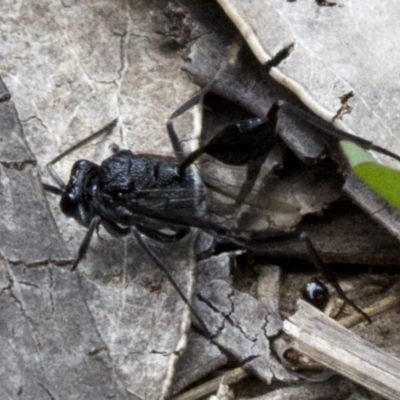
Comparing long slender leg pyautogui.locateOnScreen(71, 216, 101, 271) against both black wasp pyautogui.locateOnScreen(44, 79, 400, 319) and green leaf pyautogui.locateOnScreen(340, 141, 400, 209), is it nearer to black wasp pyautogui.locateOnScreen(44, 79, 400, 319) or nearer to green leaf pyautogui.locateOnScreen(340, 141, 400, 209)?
black wasp pyautogui.locateOnScreen(44, 79, 400, 319)

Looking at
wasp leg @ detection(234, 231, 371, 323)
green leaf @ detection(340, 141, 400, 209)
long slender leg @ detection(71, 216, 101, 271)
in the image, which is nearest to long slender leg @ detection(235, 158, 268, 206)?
wasp leg @ detection(234, 231, 371, 323)

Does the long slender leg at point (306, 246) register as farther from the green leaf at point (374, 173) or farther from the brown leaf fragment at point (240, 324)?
the green leaf at point (374, 173)

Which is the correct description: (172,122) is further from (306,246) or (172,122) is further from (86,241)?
(306,246)

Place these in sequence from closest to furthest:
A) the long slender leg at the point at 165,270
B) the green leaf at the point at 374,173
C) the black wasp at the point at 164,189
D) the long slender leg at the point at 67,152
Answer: the green leaf at the point at 374,173
the long slender leg at the point at 165,270
the black wasp at the point at 164,189
the long slender leg at the point at 67,152

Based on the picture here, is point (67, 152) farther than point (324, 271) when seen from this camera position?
Yes

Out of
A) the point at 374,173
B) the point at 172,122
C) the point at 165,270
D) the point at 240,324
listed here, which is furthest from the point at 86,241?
the point at 374,173

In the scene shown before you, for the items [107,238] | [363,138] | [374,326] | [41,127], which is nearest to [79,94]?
[41,127]

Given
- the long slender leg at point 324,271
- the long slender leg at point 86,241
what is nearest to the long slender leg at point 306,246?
the long slender leg at point 324,271

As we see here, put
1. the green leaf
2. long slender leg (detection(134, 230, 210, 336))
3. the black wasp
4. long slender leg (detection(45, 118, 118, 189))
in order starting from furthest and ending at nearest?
long slender leg (detection(45, 118, 118, 189)) → the black wasp → long slender leg (detection(134, 230, 210, 336)) → the green leaf

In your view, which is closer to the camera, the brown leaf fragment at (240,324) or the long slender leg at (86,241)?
the long slender leg at (86,241)
